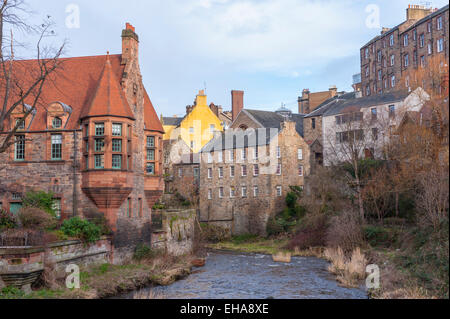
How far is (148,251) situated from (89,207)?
15.7 ft

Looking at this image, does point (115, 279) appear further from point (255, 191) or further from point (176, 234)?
point (255, 191)

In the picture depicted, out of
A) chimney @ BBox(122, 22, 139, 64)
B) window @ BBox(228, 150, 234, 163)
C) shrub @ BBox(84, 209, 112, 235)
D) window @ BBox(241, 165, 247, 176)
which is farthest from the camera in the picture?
window @ BBox(228, 150, 234, 163)

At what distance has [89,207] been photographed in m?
24.6

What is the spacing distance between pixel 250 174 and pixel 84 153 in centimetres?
2639

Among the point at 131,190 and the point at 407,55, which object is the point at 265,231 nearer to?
the point at 131,190

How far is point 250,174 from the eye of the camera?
4888 centimetres

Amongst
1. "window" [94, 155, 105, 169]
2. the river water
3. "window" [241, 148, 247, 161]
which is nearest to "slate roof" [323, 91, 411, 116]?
"window" [241, 148, 247, 161]

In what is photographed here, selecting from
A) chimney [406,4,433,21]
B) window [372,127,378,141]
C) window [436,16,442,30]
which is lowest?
window [372,127,378,141]

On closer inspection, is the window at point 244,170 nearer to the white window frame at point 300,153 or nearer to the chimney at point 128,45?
the white window frame at point 300,153

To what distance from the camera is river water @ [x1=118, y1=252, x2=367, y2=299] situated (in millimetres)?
21188

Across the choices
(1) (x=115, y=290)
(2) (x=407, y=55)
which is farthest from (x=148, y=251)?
(2) (x=407, y=55)

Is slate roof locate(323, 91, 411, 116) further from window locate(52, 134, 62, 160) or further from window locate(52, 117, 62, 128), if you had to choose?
window locate(52, 134, 62, 160)

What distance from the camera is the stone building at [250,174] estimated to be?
156 feet

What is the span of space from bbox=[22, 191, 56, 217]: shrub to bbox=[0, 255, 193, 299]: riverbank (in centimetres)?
398
